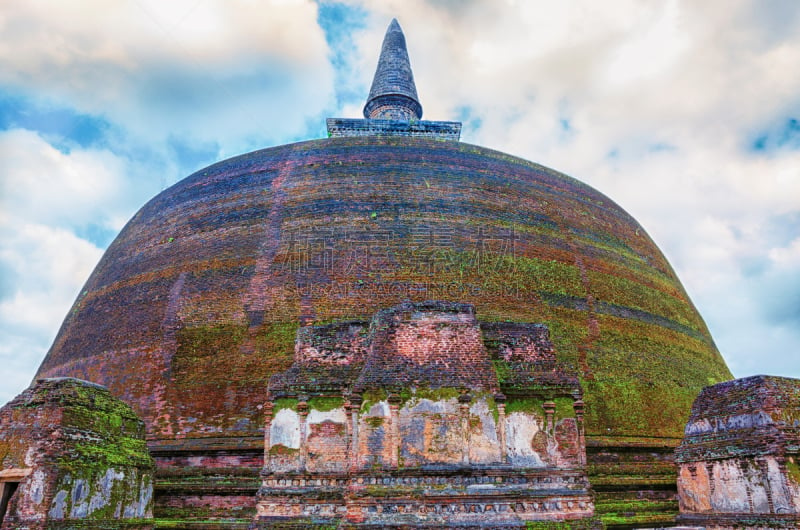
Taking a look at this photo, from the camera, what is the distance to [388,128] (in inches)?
797

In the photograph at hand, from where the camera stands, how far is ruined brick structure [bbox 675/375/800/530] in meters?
9.07

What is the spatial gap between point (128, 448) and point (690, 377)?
37.3ft

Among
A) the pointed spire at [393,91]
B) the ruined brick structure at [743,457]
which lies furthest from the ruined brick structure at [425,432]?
the pointed spire at [393,91]

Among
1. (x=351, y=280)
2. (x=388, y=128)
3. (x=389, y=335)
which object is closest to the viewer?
(x=389, y=335)

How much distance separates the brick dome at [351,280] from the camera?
1198 centimetres

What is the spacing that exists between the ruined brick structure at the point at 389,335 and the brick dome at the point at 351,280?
4 centimetres

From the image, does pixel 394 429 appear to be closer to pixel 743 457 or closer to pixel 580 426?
pixel 580 426

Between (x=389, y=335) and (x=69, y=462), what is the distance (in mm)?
4514

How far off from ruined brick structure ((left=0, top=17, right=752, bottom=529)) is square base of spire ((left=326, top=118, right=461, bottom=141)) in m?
3.95

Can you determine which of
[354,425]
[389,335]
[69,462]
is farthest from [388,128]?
[69,462]

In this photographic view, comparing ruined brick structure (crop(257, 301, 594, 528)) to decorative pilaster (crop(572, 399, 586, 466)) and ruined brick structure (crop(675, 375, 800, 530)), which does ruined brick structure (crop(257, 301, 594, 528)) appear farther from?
ruined brick structure (crop(675, 375, 800, 530))

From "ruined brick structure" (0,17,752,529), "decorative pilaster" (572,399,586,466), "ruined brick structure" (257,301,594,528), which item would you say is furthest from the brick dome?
"decorative pilaster" (572,399,586,466)

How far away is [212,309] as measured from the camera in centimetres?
1256

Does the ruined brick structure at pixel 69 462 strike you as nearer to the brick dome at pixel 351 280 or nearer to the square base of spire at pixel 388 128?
the brick dome at pixel 351 280
